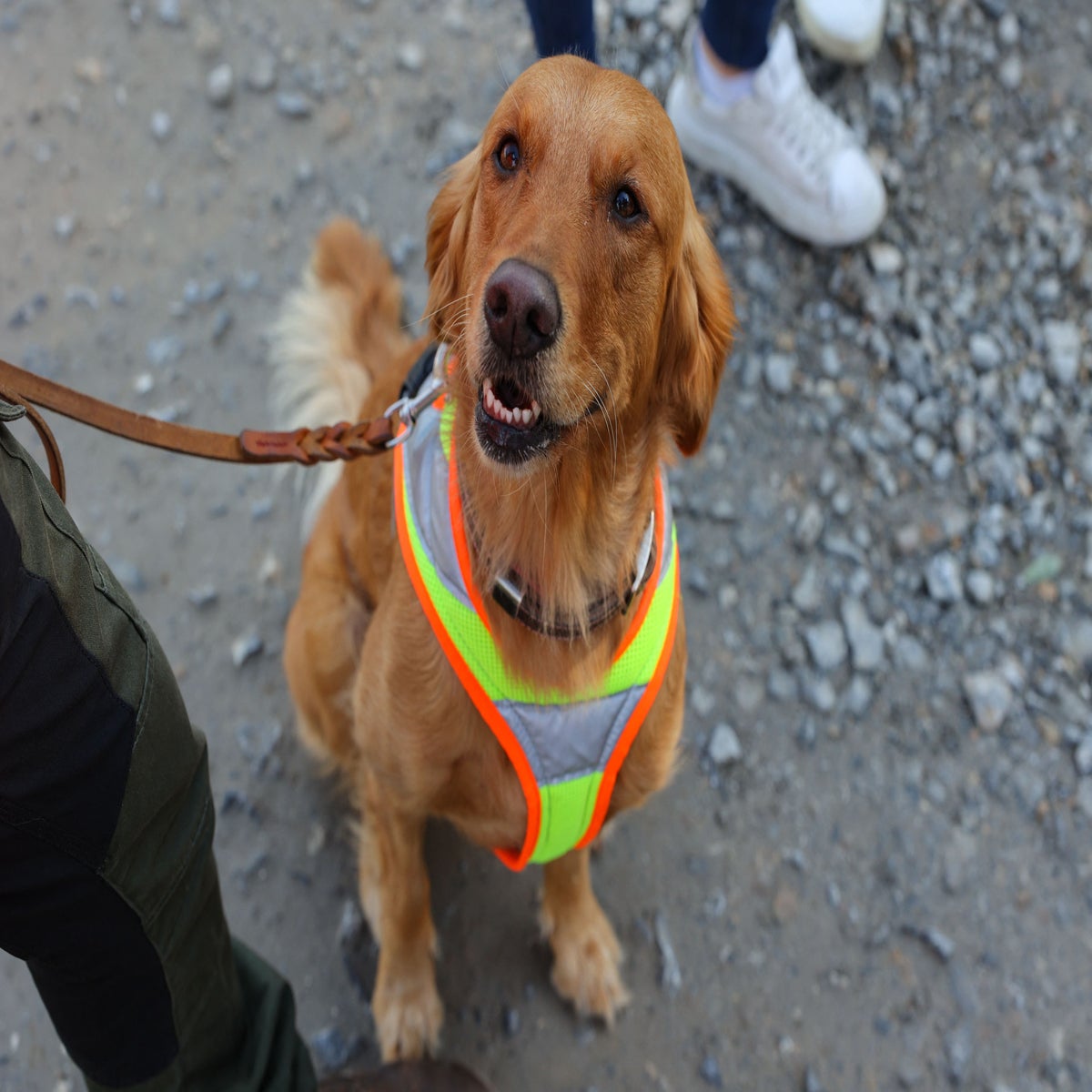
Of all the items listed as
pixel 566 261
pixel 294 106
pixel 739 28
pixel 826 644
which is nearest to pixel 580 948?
pixel 826 644

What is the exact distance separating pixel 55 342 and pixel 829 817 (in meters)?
2.88

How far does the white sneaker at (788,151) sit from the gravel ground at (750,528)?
0.14 meters

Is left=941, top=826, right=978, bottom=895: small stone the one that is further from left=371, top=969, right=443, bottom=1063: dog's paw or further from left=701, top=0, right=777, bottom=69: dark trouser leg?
left=701, top=0, right=777, bottom=69: dark trouser leg

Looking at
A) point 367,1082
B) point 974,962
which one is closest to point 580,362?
point 367,1082

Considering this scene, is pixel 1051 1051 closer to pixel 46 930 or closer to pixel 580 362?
pixel 580 362

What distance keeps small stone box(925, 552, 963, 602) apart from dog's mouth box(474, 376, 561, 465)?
1.86 metres

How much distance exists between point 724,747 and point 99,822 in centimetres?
183

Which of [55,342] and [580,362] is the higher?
[580,362]

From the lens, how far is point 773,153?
125 inches

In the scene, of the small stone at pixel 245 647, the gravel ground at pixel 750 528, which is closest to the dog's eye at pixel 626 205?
the gravel ground at pixel 750 528

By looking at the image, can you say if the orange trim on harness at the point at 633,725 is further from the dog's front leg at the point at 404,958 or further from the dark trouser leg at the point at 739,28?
the dark trouser leg at the point at 739,28

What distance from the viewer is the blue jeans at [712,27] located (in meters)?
2.36

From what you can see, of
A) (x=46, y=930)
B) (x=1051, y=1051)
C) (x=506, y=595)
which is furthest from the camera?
(x=1051, y=1051)

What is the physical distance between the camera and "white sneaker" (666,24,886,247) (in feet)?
10.4
